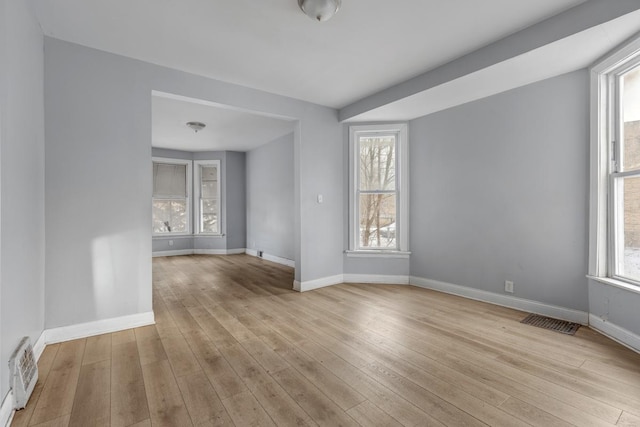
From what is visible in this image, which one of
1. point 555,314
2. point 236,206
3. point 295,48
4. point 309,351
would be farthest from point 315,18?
point 236,206

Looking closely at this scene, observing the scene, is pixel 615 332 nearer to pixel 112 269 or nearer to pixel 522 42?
pixel 522 42

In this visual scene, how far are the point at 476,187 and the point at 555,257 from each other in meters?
1.13

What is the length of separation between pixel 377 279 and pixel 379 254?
0.39 m

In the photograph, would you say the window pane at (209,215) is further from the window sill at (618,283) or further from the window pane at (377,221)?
Result: the window sill at (618,283)

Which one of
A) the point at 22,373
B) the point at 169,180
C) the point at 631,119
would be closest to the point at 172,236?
the point at 169,180

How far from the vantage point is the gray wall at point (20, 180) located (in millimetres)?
1665

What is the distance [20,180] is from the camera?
1.97 m

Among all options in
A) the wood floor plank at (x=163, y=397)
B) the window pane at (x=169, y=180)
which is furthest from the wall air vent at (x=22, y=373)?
the window pane at (x=169, y=180)

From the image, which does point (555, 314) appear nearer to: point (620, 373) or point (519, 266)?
point (519, 266)

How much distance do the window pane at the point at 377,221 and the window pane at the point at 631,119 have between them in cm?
257

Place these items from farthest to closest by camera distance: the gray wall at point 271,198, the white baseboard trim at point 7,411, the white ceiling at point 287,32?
the gray wall at point 271,198, the white ceiling at point 287,32, the white baseboard trim at point 7,411

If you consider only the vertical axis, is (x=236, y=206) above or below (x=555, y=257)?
above

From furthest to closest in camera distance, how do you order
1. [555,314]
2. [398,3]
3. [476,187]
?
[476,187] < [555,314] < [398,3]

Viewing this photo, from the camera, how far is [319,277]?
175 inches
